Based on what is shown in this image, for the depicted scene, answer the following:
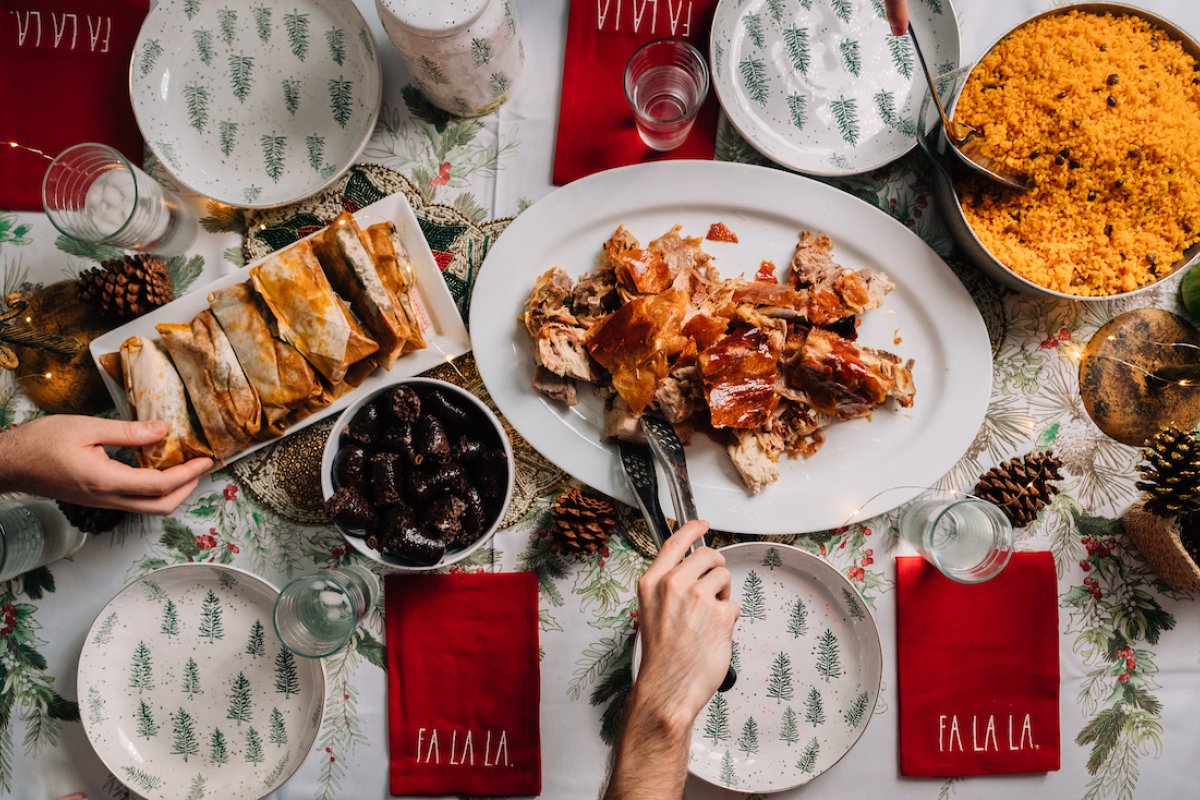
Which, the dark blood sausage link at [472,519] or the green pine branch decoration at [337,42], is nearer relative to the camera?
the dark blood sausage link at [472,519]

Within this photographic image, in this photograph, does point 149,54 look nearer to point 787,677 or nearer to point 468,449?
point 468,449

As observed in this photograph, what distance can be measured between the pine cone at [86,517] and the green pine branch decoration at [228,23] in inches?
43.5

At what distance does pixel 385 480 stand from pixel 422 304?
1.32 feet

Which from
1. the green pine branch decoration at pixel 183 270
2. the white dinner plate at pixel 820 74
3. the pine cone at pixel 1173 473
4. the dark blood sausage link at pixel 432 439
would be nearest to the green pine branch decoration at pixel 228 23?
the green pine branch decoration at pixel 183 270

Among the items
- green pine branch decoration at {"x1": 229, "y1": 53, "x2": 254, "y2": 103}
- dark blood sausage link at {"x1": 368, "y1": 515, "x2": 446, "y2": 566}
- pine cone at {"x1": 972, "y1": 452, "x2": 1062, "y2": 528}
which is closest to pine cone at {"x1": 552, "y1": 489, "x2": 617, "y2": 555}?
dark blood sausage link at {"x1": 368, "y1": 515, "x2": 446, "y2": 566}

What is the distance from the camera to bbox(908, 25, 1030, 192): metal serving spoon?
155 cm

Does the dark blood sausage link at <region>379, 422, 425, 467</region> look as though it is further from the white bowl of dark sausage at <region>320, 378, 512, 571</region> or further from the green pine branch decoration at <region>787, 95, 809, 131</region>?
the green pine branch decoration at <region>787, 95, 809, 131</region>

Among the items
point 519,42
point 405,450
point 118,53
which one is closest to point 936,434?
point 405,450

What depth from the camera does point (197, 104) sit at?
5.59ft

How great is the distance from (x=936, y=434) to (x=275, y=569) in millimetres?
1525

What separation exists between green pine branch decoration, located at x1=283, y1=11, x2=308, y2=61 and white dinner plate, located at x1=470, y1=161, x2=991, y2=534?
66 centimetres

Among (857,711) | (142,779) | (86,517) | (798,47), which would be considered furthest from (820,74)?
(142,779)

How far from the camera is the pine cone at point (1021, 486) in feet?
5.44

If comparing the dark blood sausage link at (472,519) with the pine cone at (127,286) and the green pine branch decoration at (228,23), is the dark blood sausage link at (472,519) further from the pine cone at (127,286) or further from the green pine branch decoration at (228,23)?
the green pine branch decoration at (228,23)
